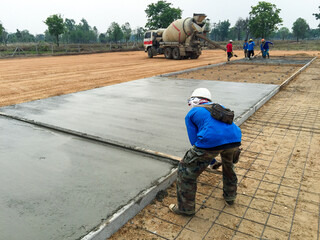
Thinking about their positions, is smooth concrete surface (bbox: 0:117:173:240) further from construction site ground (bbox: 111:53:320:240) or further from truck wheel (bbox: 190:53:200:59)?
truck wheel (bbox: 190:53:200:59)

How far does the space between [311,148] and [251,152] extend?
45.4 inches

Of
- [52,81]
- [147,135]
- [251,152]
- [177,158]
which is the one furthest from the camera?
[52,81]

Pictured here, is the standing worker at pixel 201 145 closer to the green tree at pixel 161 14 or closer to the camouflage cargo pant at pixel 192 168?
the camouflage cargo pant at pixel 192 168

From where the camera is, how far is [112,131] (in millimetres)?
5246

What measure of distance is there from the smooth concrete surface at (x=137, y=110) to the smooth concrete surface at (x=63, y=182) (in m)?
0.63

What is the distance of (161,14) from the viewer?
2643 inches

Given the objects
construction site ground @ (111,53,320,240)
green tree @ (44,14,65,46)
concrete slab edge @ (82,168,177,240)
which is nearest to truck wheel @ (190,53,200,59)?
construction site ground @ (111,53,320,240)

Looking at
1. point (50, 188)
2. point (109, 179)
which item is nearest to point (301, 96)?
point (109, 179)

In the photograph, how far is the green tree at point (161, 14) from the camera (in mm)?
65500

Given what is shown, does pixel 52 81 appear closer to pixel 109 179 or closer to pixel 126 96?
pixel 126 96

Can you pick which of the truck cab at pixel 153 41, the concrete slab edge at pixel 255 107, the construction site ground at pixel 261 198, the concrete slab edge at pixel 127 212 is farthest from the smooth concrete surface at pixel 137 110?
the truck cab at pixel 153 41

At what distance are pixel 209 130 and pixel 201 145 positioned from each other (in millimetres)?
196

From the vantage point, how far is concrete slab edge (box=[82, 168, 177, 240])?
2516mm

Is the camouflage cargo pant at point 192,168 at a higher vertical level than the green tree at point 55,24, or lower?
lower
